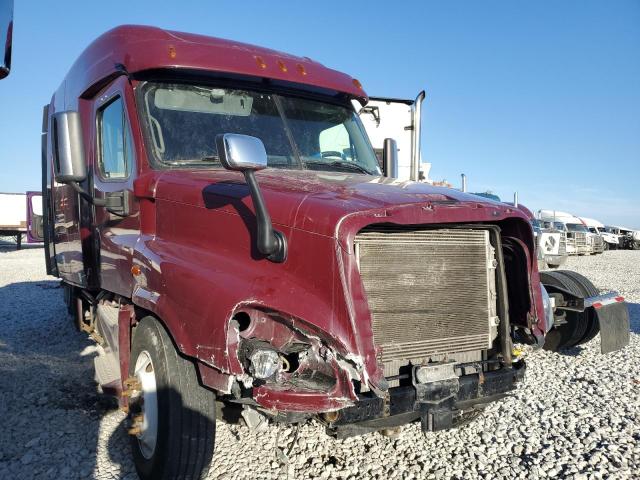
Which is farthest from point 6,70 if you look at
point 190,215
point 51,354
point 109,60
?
point 51,354

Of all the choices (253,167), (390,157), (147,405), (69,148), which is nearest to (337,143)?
(390,157)

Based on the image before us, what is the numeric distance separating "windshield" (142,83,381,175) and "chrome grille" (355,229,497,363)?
119 centimetres

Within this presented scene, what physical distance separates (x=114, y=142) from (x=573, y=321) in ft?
17.6

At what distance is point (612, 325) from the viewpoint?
17.7 feet

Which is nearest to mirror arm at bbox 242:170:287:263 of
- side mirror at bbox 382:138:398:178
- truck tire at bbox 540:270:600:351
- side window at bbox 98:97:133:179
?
side window at bbox 98:97:133:179

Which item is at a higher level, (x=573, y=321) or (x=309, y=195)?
(x=309, y=195)

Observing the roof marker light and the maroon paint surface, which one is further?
the roof marker light

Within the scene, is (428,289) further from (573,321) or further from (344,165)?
(573,321)

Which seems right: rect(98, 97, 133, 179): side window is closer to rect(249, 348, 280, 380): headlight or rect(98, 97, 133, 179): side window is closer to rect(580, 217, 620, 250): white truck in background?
rect(249, 348, 280, 380): headlight

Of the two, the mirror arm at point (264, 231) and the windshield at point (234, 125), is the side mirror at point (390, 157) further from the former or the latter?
the mirror arm at point (264, 231)

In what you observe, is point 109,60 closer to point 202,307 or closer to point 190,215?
point 190,215

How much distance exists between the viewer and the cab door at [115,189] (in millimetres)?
3791

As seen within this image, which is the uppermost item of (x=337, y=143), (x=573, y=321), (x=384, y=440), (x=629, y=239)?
(x=337, y=143)

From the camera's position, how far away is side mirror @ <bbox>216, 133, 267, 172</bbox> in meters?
2.64
